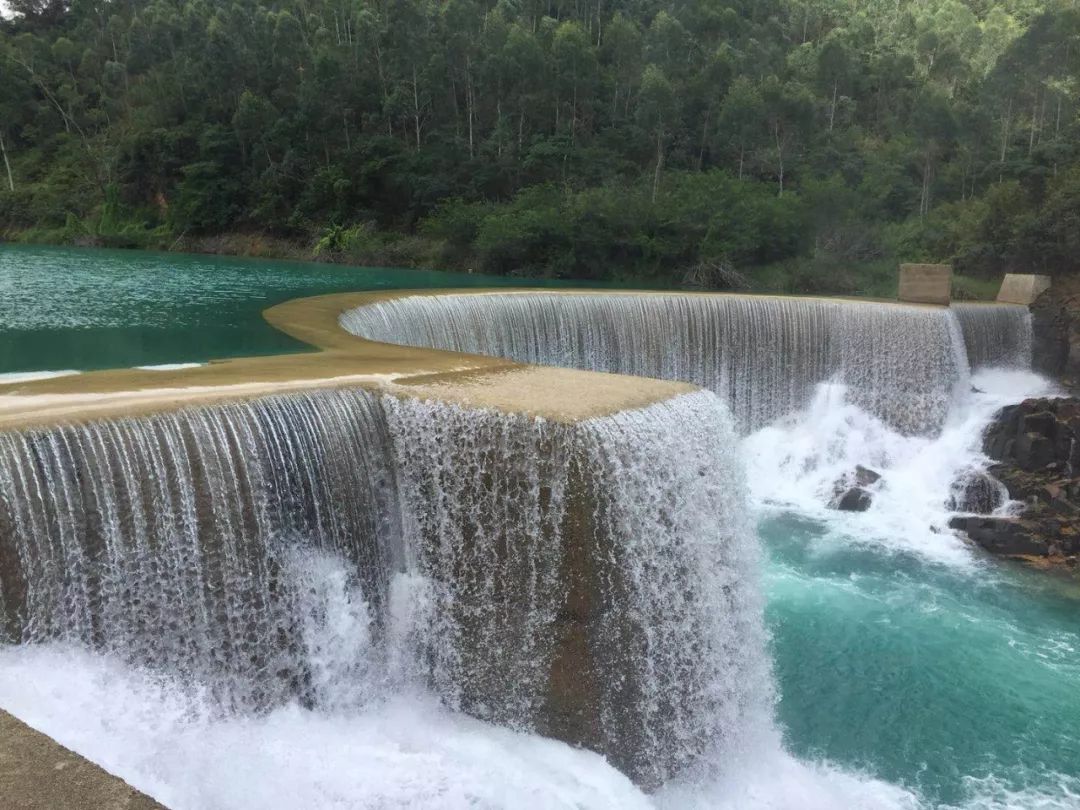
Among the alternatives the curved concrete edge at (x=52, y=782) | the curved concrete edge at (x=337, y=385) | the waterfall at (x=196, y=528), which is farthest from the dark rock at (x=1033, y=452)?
the curved concrete edge at (x=52, y=782)

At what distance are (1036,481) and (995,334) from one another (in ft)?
12.9

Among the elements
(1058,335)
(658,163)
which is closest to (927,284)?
(1058,335)

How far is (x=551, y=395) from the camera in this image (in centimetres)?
626

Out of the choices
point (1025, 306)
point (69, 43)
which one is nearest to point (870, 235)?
point (1025, 306)

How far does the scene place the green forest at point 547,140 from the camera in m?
24.3

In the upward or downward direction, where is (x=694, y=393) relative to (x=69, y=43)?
downward

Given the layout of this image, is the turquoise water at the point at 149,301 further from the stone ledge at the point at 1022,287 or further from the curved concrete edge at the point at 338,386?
the stone ledge at the point at 1022,287

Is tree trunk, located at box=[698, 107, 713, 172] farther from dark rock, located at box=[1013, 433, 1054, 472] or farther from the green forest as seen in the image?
dark rock, located at box=[1013, 433, 1054, 472]

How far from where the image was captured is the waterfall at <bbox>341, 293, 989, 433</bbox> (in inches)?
498

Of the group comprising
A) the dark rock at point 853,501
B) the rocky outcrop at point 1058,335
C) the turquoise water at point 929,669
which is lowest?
the turquoise water at point 929,669

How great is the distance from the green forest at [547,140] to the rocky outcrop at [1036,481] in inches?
340

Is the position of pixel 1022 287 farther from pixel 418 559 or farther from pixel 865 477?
pixel 418 559

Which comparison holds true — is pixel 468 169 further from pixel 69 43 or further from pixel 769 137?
pixel 69 43

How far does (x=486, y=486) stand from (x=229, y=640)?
1.91 metres
